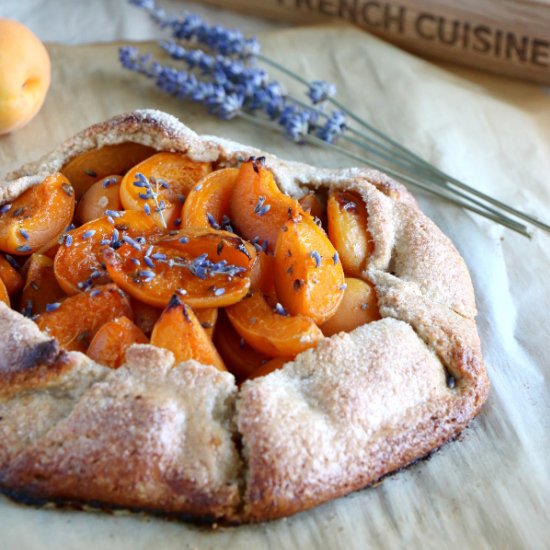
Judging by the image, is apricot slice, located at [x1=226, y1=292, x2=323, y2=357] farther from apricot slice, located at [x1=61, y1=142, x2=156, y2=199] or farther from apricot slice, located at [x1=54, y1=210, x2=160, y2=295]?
apricot slice, located at [x1=61, y1=142, x2=156, y2=199]

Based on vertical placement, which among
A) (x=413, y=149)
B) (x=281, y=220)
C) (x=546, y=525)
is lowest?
(x=546, y=525)

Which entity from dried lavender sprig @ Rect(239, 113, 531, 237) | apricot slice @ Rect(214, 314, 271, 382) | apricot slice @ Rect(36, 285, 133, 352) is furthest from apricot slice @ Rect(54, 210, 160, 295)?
dried lavender sprig @ Rect(239, 113, 531, 237)

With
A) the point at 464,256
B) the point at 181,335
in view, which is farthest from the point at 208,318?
the point at 464,256

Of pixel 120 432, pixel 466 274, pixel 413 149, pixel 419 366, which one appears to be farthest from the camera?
pixel 413 149

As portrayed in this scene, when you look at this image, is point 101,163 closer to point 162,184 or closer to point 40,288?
point 162,184

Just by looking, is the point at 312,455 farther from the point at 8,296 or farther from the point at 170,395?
the point at 8,296

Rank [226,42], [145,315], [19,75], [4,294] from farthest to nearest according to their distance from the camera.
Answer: [226,42], [19,75], [4,294], [145,315]

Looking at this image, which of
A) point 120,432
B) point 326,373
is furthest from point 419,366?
point 120,432
